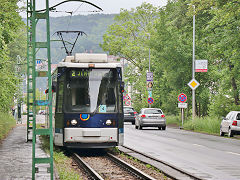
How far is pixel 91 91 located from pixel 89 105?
0.48 meters

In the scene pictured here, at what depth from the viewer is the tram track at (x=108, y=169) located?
12891 mm

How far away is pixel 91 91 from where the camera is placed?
18.7 meters

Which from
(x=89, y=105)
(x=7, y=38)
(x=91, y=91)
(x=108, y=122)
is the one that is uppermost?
(x=7, y=38)

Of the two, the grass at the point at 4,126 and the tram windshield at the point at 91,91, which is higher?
the tram windshield at the point at 91,91

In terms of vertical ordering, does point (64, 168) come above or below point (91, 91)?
below

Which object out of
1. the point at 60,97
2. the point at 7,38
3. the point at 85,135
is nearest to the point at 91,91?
the point at 60,97

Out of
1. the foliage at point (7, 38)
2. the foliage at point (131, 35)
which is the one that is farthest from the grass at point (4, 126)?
the foliage at point (131, 35)

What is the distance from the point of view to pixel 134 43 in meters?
78.4

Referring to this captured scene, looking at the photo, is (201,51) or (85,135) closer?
(85,135)

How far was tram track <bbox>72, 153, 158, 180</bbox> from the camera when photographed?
12891 mm

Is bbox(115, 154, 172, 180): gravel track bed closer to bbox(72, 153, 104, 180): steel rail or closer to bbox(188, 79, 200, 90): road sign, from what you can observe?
bbox(72, 153, 104, 180): steel rail

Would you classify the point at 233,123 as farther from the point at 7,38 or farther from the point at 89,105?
the point at 89,105

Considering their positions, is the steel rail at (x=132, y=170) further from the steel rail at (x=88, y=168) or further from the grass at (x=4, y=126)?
the grass at (x=4, y=126)

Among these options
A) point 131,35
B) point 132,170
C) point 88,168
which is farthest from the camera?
point 131,35
